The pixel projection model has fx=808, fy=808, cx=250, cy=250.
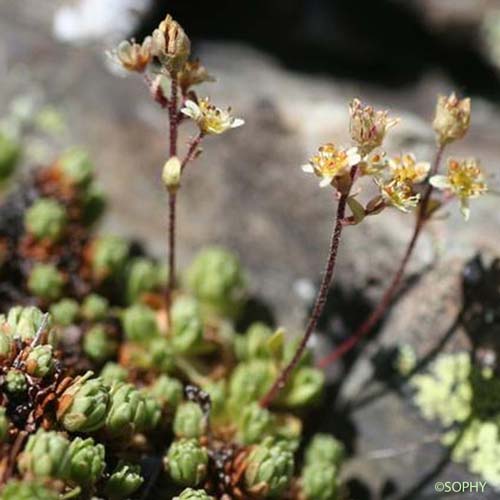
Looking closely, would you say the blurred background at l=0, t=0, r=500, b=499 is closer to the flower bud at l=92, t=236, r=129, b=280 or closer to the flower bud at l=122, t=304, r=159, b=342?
the flower bud at l=92, t=236, r=129, b=280

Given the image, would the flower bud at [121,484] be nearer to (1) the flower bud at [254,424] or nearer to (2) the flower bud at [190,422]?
(2) the flower bud at [190,422]

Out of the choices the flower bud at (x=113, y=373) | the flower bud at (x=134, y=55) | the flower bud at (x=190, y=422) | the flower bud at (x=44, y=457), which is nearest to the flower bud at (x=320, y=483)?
the flower bud at (x=190, y=422)

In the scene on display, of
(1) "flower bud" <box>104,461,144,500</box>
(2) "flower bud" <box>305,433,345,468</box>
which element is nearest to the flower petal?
(2) "flower bud" <box>305,433,345,468</box>

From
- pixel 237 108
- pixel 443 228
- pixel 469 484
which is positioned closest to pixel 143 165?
pixel 237 108

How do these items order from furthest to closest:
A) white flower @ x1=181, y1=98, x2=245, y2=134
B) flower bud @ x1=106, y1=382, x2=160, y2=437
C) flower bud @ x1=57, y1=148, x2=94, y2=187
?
flower bud @ x1=57, y1=148, x2=94, y2=187, white flower @ x1=181, y1=98, x2=245, y2=134, flower bud @ x1=106, y1=382, x2=160, y2=437

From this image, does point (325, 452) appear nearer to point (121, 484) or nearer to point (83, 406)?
point (121, 484)

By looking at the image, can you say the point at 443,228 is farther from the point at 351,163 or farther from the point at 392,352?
the point at 351,163
